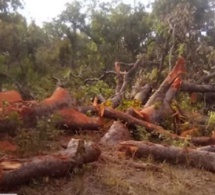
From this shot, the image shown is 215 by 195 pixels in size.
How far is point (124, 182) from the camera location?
14.0ft

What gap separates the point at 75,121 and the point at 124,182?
7.06 feet

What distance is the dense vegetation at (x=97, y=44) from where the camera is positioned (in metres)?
9.63

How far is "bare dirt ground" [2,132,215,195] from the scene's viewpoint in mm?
3996

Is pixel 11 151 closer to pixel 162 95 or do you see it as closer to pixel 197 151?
pixel 197 151

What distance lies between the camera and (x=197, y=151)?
5258 millimetres

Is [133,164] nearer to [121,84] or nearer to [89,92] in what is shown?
[89,92]

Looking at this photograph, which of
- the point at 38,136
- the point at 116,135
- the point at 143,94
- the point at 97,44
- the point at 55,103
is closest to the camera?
the point at 38,136

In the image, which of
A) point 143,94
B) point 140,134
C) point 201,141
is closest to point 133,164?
point 140,134

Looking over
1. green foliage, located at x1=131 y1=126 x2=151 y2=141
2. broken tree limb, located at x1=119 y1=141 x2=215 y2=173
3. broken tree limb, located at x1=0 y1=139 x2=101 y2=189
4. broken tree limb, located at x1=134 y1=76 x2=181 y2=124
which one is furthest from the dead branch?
broken tree limb, located at x1=0 y1=139 x2=101 y2=189

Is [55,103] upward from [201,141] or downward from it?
upward

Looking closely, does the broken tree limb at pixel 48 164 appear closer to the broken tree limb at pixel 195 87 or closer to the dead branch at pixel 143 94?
the dead branch at pixel 143 94

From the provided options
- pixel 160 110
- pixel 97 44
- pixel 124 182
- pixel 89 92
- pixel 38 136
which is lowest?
pixel 124 182

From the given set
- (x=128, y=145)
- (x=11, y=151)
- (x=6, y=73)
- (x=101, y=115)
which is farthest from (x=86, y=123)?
(x=6, y=73)

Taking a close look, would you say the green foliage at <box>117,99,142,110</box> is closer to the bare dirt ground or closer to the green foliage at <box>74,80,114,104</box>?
the green foliage at <box>74,80,114,104</box>
